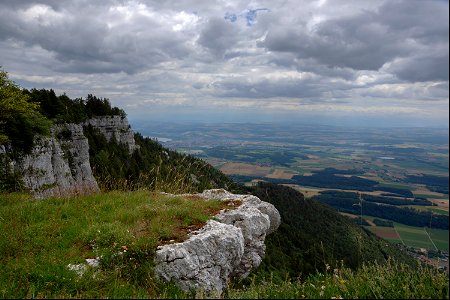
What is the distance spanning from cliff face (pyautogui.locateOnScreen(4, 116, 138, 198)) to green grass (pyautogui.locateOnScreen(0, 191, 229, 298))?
2278 millimetres

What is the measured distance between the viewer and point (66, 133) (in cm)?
4522

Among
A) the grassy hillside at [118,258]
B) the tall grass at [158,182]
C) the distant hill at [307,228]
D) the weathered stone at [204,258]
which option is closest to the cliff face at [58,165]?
the tall grass at [158,182]

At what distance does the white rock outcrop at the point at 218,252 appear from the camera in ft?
24.4

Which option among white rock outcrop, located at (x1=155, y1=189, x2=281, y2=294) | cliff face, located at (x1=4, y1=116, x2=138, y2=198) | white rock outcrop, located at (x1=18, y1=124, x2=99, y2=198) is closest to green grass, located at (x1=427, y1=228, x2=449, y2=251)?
white rock outcrop, located at (x1=155, y1=189, x2=281, y2=294)

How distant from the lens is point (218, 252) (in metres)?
8.72

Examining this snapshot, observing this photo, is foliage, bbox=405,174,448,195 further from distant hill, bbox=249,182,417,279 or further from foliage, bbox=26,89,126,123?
foliage, bbox=26,89,126,123

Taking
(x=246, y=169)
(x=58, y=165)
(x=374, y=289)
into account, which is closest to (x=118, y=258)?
(x=374, y=289)

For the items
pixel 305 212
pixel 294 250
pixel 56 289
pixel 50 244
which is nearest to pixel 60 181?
pixel 50 244

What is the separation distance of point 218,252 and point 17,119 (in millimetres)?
23516

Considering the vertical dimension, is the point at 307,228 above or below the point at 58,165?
below

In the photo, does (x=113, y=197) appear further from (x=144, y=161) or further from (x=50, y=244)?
(x=144, y=161)

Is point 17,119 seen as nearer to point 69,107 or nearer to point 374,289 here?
point 374,289

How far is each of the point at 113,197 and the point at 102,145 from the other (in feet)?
187

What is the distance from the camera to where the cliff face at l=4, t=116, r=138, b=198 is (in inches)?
525
